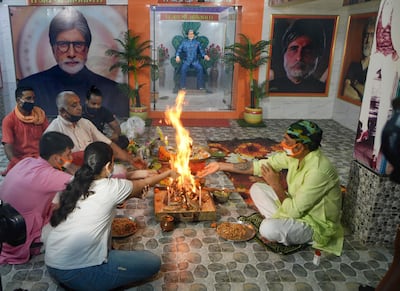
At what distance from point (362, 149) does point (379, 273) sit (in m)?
1.39

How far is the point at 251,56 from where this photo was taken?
933 centimetres

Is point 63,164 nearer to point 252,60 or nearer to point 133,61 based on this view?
point 133,61

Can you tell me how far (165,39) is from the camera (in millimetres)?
10133

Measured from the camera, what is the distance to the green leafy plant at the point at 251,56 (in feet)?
30.6

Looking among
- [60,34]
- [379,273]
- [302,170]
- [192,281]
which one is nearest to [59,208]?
[192,281]

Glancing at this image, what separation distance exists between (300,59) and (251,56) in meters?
1.66

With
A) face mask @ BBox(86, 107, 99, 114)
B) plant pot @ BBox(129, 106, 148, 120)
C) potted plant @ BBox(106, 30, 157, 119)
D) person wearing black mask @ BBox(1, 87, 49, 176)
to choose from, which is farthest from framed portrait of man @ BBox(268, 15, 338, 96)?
person wearing black mask @ BBox(1, 87, 49, 176)

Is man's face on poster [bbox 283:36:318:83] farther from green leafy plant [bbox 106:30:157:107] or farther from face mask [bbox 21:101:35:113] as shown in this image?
face mask [bbox 21:101:35:113]

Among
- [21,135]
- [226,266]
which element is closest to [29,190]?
[21,135]

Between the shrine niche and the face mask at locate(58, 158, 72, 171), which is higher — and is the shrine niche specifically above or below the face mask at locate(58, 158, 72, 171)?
above

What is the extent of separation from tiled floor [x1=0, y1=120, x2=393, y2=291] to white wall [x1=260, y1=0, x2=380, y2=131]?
6331 millimetres

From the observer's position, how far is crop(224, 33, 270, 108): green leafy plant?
9.34m

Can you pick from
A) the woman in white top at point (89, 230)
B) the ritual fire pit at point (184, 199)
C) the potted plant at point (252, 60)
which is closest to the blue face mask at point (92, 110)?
the ritual fire pit at point (184, 199)

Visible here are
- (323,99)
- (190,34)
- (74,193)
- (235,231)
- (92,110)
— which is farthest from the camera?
(323,99)
